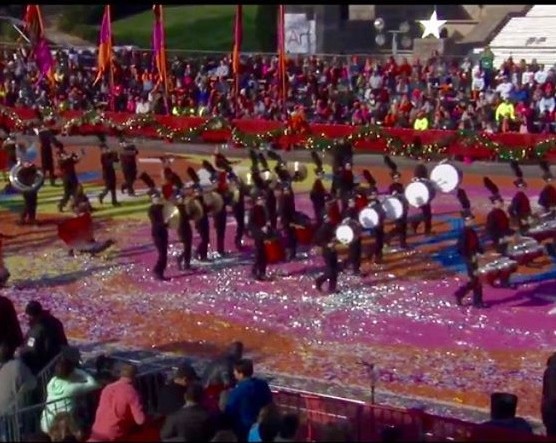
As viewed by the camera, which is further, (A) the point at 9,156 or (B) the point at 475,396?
(A) the point at 9,156

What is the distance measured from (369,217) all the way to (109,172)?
24.2 ft

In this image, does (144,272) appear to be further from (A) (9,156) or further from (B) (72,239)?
(A) (9,156)

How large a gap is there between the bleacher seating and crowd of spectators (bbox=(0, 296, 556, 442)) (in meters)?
27.5

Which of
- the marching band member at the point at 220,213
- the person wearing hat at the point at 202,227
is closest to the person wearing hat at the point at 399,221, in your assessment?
the marching band member at the point at 220,213

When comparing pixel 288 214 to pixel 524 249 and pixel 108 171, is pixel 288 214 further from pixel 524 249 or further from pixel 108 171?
pixel 108 171

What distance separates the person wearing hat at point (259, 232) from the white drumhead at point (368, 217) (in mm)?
1544

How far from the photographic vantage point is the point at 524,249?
67.8ft

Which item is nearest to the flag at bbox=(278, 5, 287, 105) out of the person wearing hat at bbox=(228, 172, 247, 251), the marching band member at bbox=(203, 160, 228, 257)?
Answer: the marching band member at bbox=(203, 160, 228, 257)

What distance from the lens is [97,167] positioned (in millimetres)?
32750

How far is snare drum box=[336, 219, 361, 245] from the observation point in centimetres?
2036

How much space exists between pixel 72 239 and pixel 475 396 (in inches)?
376

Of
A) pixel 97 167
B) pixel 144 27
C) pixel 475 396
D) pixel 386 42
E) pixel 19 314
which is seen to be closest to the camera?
pixel 475 396

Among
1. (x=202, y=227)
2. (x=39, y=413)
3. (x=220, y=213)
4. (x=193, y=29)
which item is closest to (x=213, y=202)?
(x=220, y=213)

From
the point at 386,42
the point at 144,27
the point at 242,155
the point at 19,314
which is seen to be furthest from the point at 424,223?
the point at 144,27
